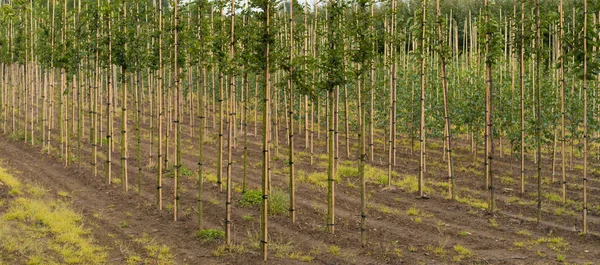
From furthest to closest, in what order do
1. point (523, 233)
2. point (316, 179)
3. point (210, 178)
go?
point (316, 179), point (210, 178), point (523, 233)

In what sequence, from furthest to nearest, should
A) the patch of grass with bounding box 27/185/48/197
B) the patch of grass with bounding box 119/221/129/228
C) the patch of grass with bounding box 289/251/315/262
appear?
the patch of grass with bounding box 27/185/48/197, the patch of grass with bounding box 119/221/129/228, the patch of grass with bounding box 289/251/315/262

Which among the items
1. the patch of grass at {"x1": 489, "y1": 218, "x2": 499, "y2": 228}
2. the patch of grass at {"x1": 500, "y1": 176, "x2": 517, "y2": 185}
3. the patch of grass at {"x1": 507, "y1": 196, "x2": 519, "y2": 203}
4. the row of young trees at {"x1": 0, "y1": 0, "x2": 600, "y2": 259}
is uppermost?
the row of young trees at {"x1": 0, "y1": 0, "x2": 600, "y2": 259}

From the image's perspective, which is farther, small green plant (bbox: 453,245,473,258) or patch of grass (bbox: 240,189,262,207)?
patch of grass (bbox: 240,189,262,207)

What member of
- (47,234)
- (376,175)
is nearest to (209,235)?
(47,234)

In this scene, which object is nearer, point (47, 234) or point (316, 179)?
point (47, 234)

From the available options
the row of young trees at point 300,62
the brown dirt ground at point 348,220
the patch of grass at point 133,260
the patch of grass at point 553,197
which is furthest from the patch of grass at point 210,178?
the patch of grass at point 553,197

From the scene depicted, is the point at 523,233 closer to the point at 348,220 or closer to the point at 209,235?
the point at 348,220

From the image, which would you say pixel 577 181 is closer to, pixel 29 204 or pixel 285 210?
pixel 285 210

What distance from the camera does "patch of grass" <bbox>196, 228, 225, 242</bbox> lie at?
12984 mm

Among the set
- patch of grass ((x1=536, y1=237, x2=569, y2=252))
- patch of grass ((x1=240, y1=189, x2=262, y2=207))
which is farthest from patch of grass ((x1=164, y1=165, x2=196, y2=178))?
patch of grass ((x1=536, y1=237, x2=569, y2=252))

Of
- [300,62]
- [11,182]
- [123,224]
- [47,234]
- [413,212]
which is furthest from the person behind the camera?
[11,182]

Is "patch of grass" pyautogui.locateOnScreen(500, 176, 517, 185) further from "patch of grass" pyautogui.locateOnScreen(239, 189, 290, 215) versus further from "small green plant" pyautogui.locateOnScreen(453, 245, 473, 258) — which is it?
"patch of grass" pyautogui.locateOnScreen(239, 189, 290, 215)

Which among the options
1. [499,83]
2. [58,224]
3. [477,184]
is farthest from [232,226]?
[499,83]

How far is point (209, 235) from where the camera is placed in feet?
42.9
